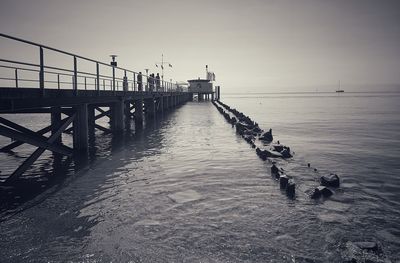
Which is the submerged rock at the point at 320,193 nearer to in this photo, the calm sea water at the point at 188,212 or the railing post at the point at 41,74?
the calm sea water at the point at 188,212

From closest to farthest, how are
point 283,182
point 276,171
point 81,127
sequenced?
point 283,182, point 276,171, point 81,127

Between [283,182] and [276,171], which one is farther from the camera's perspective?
[276,171]

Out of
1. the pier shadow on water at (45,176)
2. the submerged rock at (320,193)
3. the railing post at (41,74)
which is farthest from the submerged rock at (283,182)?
the railing post at (41,74)

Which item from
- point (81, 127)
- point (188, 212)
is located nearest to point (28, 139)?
point (81, 127)

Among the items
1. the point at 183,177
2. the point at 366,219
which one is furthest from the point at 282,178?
the point at 183,177

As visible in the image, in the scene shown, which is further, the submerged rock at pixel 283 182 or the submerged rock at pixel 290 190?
the submerged rock at pixel 283 182

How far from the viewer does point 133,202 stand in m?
7.74

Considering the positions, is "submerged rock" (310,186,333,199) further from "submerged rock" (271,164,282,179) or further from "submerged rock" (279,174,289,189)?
"submerged rock" (271,164,282,179)

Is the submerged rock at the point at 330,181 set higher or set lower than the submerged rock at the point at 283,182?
lower

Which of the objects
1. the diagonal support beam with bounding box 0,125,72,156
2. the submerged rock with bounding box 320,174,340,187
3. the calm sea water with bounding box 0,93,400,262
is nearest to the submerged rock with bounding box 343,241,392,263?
the calm sea water with bounding box 0,93,400,262

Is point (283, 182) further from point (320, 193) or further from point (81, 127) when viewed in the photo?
point (81, 127)

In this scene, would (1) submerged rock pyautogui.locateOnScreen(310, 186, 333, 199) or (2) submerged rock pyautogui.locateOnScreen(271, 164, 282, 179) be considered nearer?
(1) submerged rock pyautogui.locateOnScreen(310, 186, 333, 199)

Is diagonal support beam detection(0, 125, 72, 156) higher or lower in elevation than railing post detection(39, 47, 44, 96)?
lower

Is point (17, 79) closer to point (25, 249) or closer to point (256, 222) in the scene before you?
point (25, 249)
